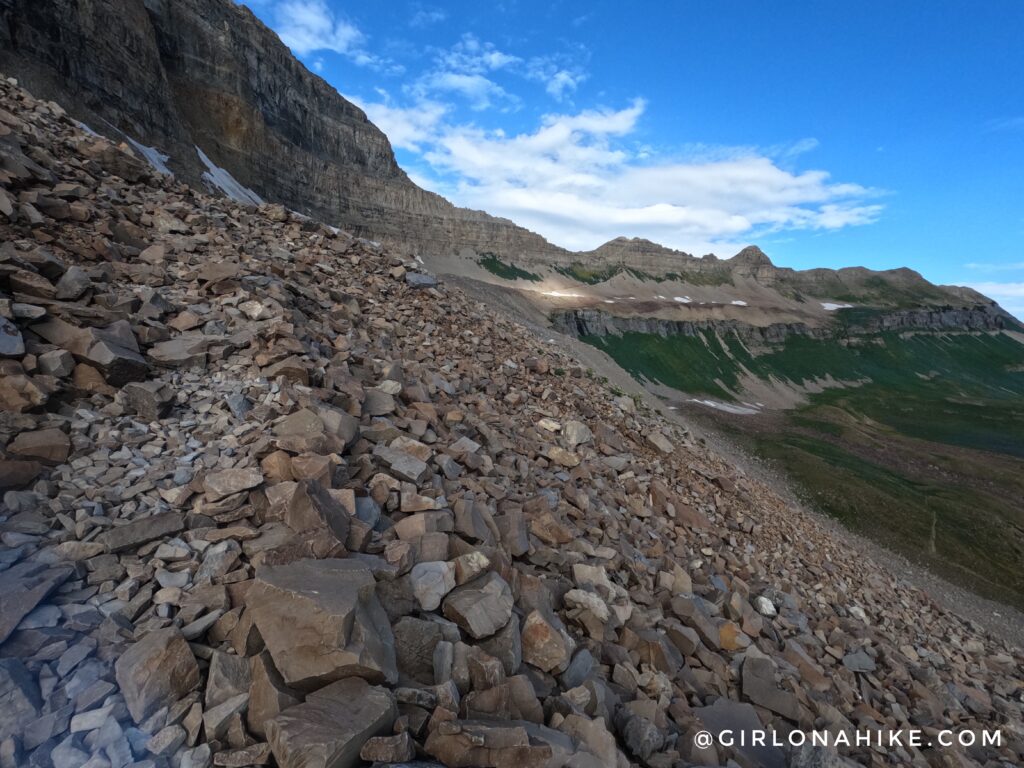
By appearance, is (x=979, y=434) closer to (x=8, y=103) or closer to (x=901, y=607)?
(x=901, y=607)

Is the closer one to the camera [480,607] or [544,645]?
[480,607]

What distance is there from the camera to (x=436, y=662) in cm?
463

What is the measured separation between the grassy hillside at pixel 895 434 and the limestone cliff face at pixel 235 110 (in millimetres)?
37973

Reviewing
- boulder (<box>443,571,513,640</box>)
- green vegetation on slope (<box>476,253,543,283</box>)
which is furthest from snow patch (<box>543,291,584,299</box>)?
boulder (<box>443,571,513,640</box>)

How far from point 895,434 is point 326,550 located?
84013 mm

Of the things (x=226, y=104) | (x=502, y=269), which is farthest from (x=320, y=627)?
(x=502, y=269)

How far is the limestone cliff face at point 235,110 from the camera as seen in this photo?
120 ft

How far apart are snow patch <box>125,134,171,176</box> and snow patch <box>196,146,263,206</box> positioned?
3.81 m

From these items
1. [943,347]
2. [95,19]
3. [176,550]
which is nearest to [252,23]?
[95,19]

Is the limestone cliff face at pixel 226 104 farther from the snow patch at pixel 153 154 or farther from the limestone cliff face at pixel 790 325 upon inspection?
the limestone cliff face at pixel 790 325

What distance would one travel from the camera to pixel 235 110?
58.0 metres

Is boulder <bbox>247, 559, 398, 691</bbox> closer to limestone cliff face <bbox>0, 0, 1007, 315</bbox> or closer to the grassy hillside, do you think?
limestone cliff face <bbox>0, 0, 1007, 315</bbox>

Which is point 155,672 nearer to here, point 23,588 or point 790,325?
point 23,588

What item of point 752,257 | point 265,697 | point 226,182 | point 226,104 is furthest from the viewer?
point 752,257
